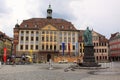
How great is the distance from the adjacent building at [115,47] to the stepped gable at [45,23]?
84.7 ft

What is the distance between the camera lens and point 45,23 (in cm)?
8812

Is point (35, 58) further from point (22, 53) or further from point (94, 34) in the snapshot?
point (94, 34)

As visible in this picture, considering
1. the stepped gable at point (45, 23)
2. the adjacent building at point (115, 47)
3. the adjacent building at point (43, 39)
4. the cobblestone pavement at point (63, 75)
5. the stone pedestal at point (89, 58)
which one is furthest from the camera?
the adjacent building at point (115, 47)

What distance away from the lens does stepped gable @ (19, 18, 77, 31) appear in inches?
3398

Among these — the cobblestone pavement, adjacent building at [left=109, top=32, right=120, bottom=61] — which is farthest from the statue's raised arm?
adjacent building at [left=109, top=32, right=120, bottom=61]

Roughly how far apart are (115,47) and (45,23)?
3758cm

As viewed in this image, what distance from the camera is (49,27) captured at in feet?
282

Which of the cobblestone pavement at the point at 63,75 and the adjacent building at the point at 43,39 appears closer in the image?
the cobblestone pavement at the point at 63,75

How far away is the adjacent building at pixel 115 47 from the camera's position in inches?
4060

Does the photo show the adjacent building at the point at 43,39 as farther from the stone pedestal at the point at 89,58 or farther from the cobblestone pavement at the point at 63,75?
the cobblestone pavement at the point at 63,75

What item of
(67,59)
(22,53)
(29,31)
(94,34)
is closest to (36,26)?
(29,31)

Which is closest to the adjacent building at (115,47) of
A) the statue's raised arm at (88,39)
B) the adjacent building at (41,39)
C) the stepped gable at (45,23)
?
the stepped gable at (45,23)

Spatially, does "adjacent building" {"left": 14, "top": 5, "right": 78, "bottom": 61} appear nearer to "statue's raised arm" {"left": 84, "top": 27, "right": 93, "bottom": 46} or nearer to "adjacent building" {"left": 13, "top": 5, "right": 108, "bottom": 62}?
"adjacent building" {"left": 13, "top": 5, "right": 108, "bottom": 62}

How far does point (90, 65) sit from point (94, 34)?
64575mm
